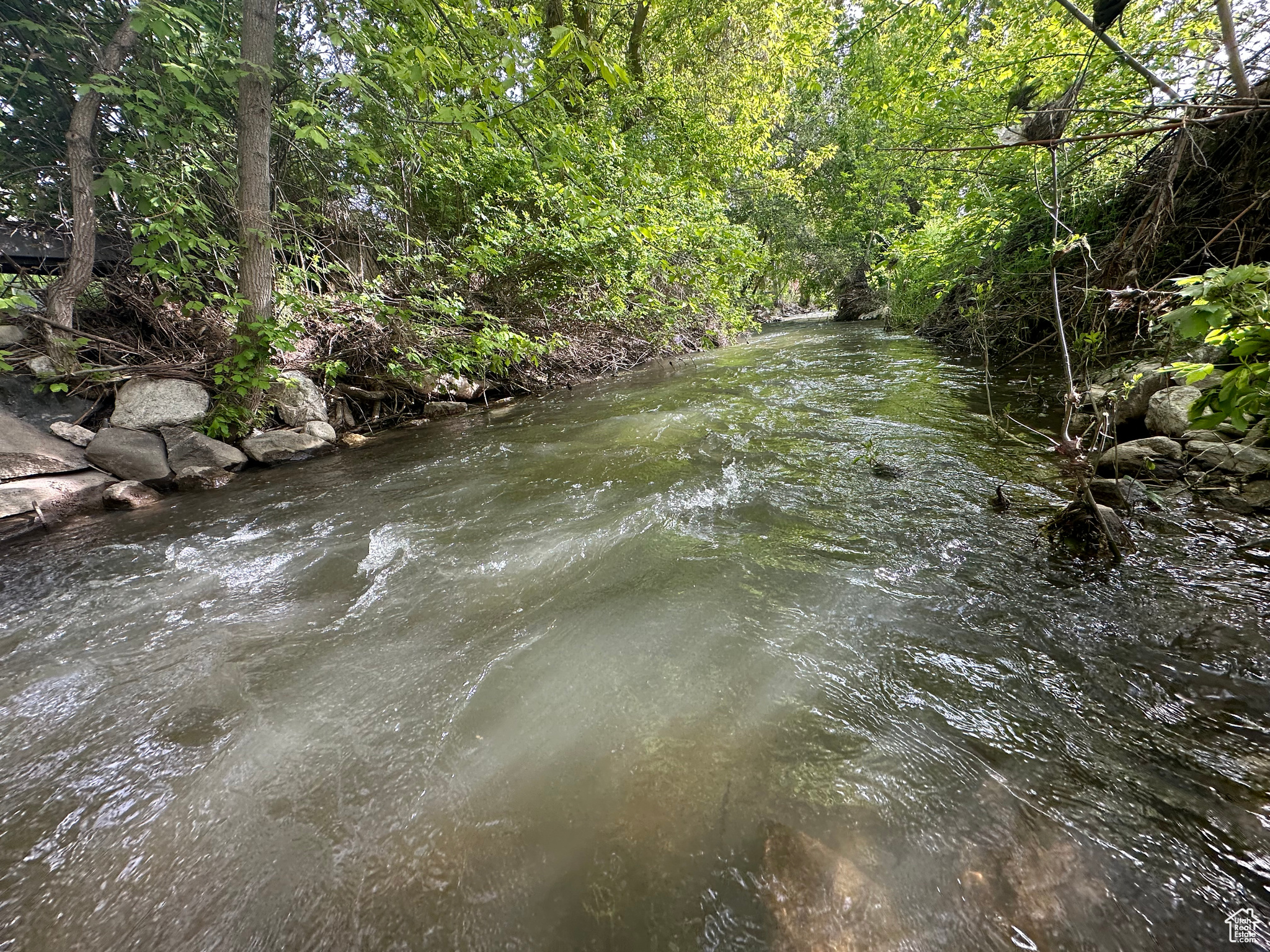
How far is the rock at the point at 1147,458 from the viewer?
2725mm

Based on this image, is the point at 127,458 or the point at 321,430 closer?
the point at 127,458

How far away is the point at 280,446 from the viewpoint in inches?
199

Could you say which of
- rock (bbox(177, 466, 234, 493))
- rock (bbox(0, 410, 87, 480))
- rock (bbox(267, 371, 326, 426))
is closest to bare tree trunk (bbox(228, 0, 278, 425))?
rock (bbox(267, 371, 326, 426))

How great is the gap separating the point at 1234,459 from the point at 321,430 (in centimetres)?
773

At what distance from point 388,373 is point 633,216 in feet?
14.2

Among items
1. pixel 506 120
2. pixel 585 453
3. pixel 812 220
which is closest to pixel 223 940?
pixel 585 453

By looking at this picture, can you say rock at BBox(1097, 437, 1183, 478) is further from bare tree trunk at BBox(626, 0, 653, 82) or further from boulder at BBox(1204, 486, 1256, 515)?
bare tree trunk at BBox(626, 0, 653, 82)

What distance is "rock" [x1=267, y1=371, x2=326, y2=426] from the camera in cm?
547

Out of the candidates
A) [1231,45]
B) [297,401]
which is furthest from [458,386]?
[1231,45]

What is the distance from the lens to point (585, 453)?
4.54 m

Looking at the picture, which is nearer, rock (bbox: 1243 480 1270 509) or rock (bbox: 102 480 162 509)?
rock (bbox: 1243 480 1270 509)

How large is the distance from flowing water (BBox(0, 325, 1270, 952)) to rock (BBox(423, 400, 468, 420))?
4.10m

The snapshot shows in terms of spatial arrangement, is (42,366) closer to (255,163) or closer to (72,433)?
(72,433)

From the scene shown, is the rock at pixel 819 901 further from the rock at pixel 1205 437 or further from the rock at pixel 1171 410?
the rock at pixel 1171 410
